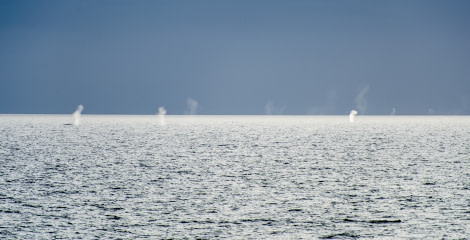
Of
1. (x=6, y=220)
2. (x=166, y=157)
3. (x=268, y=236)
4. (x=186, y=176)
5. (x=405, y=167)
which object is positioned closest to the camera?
(x=268, y=236)

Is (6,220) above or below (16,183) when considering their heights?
below

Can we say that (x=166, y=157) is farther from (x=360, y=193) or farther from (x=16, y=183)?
(x=360, y=193)

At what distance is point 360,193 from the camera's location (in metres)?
31.7

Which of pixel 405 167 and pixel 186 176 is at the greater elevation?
pixel 405 167

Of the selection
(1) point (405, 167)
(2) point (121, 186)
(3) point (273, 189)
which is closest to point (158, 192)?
(2) point (121, 186)

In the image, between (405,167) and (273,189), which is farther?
(405,167)

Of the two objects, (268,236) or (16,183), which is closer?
(268,236)

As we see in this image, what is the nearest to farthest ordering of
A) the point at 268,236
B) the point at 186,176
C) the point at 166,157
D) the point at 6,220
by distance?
the point at 268,236 → the point at 6,220 → the point at 186,176 → the point at 166,157

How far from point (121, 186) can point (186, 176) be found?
637 centimetres

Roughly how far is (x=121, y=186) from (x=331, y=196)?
11477mm

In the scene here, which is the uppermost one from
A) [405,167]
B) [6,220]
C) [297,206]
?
[405,167]

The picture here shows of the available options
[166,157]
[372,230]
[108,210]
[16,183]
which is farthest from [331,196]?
[166,157]

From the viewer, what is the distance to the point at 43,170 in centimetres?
4316

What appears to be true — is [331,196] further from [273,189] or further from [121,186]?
[121,186]
